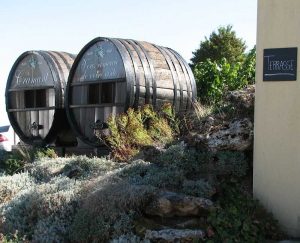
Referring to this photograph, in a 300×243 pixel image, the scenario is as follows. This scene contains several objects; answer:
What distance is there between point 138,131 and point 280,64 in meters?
2.52

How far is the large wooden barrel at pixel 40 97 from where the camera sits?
1018 cm

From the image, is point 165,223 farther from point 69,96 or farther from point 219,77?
point 219,77

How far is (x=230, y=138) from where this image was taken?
5996 mm

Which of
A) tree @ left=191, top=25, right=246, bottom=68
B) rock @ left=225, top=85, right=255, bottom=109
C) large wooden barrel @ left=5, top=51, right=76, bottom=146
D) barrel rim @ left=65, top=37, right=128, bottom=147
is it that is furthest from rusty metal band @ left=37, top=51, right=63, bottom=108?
tree @ left=191, top=25, right=246, bottom=68

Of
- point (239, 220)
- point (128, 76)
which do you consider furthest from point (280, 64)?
point (128, 76)

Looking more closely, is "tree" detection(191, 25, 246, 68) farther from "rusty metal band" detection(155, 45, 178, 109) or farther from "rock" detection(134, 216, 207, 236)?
"rock" detection(134, 216, 207, 236)

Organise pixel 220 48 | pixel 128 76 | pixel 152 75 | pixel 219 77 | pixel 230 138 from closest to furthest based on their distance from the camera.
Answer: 1. pixel 230 138
2. pixel 128 76
3. pixel 152 75
4. pixel 219 77
5. pixel 220 48

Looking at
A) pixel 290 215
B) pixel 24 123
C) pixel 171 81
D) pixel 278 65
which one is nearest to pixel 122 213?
pixel 290 215

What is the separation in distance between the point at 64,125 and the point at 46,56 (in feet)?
4.42

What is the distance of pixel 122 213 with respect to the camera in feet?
16.4

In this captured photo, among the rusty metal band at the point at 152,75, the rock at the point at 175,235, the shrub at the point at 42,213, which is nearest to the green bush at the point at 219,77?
the rusty metal band at the point at 152,75

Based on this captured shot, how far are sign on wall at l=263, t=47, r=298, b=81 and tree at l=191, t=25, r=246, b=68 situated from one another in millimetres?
18828

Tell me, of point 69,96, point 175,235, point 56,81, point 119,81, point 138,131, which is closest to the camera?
point 175,235

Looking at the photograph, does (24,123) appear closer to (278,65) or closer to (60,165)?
(60,165)
